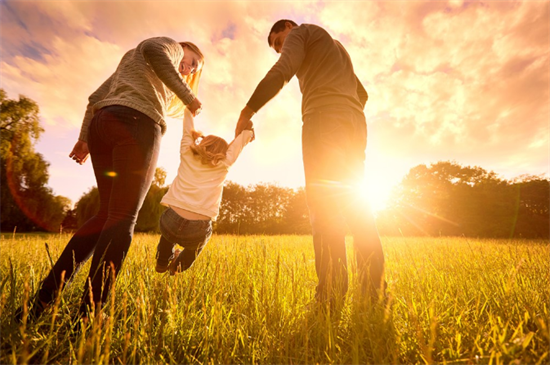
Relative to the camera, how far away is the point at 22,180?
23688 mm

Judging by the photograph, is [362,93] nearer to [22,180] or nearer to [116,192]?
[116,192]

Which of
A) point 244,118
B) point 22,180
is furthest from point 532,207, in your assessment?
point 22,180

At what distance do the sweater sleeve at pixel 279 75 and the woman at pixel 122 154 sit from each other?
514mm

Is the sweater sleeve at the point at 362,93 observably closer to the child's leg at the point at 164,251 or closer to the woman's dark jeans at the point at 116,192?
the woman's dark jeans at the point at 116,192

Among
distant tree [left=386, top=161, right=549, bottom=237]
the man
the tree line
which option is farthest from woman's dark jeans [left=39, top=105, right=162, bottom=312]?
distant tree [left=386, top=161, right=549, bottom=237]

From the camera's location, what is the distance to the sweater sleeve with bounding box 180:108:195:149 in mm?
2490

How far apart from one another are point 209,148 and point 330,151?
1204mm

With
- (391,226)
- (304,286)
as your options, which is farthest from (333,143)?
(391,226)

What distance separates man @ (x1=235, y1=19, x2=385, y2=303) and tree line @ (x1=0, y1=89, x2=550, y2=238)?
561 inches

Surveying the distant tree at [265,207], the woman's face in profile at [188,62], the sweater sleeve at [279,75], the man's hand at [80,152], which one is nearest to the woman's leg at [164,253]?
the man's hand at [80,152]

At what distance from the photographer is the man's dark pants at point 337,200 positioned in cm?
195

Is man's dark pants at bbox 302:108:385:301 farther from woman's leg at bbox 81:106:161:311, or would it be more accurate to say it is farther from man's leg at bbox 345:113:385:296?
woman's leg at bbox 81:106:161:311

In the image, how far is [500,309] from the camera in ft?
5.75

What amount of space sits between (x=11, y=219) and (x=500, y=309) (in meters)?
33.2
